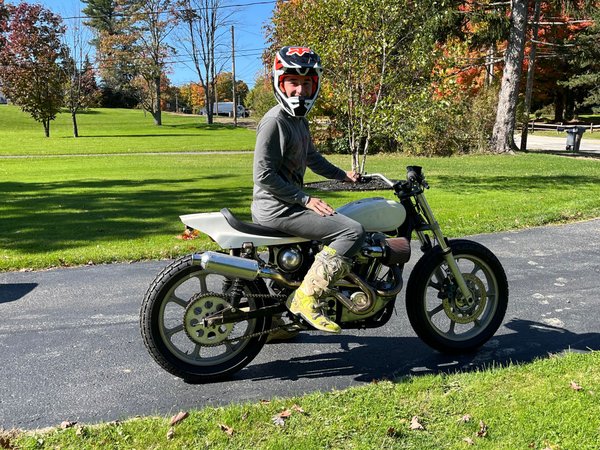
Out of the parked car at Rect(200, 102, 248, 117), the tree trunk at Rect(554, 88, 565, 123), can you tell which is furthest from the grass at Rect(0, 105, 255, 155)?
the tree trunk at Rect(554, 88, 565, 123)

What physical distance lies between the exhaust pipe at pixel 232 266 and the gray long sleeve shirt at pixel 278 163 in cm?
32

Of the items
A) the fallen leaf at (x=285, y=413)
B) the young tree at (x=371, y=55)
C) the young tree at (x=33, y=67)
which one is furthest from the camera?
the young tree at (x=33, y=67)

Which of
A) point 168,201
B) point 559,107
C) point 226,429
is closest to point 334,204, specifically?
point 168,201

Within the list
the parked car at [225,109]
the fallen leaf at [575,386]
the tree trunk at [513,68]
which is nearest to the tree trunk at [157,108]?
the parked car at [225,109]

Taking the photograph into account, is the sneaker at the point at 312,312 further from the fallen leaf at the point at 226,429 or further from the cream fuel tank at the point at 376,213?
the fallen leaf at the point at 226,429

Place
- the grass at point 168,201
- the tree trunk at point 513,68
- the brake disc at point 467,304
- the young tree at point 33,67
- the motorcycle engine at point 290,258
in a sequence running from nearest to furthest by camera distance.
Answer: the motorcycle engine at point 290,258
the brake disc at point 467,304
the grass at point 168,201
the tree trunk at point 513,68
the young tree at point 33,67

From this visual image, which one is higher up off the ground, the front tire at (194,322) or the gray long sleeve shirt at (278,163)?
the gray long sleeve shirt at (278,163)

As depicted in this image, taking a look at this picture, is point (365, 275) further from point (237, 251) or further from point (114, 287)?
point (114, 287)

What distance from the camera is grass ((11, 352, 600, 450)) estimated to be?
2.95 meters

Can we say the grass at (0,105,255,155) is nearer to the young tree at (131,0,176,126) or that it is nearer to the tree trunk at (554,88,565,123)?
the young tree at (131,0,176,126)

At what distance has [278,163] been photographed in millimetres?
3559

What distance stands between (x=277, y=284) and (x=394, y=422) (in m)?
1.24

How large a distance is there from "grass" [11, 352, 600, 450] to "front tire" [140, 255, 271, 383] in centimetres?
46

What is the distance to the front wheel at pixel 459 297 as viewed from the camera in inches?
157
